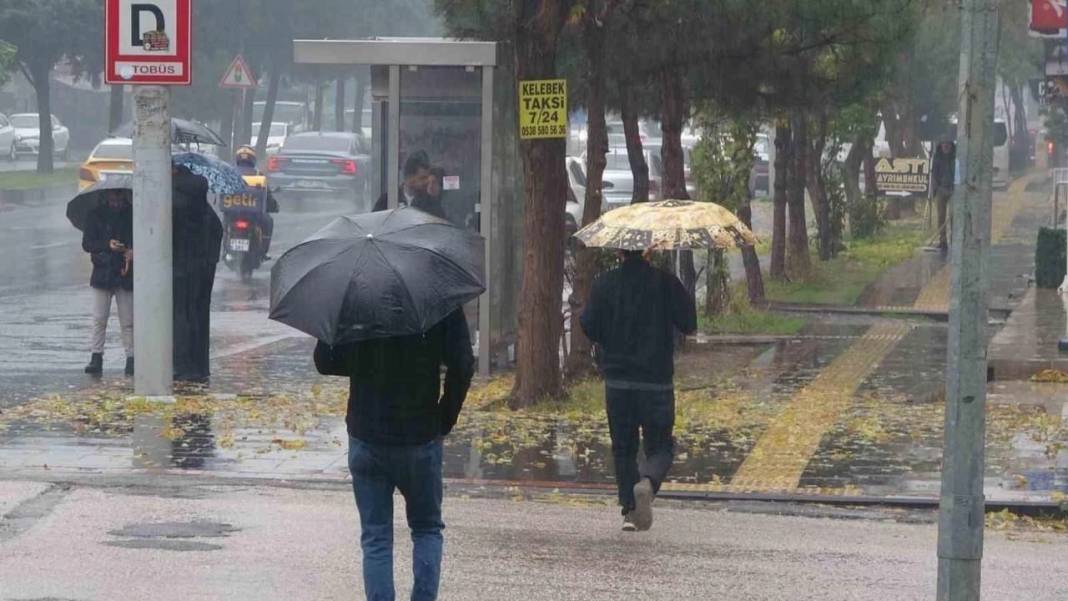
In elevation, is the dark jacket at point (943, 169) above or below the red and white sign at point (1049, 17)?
below

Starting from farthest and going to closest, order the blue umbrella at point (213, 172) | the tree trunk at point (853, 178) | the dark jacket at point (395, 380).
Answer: the tree trunk at point (853, 178), the blue umbrella at point (213, 172), the dark jacket at point (395, 380)

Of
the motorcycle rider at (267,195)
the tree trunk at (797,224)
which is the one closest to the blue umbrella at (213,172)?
the motorcycle rider at (267,195)

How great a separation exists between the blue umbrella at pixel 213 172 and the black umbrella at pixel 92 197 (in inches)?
21.5

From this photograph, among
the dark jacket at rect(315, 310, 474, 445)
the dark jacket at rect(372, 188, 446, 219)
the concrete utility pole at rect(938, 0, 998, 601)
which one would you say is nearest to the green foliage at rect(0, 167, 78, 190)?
the dark jacket at rect(372, 188, 446, 219)

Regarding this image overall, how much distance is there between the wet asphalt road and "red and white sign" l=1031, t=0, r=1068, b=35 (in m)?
7.90

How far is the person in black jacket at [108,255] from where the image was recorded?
14969 mm

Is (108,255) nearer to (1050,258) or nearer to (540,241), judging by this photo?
(540,241)

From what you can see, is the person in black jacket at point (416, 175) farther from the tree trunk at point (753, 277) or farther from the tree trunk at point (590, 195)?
the tree trunk at point (753, 277)

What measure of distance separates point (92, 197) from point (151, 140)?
2.34 metres

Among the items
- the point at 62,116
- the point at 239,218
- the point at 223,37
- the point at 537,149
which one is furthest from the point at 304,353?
the point at 62,116

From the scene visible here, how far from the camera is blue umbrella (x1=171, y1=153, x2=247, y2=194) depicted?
15.9 meters

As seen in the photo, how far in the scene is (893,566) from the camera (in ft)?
27.9

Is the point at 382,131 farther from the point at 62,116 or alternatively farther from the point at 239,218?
the point at 62,116

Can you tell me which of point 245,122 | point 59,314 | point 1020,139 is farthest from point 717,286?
point 1020,139
